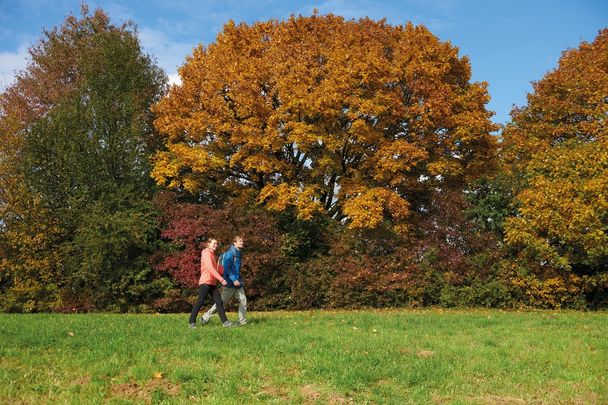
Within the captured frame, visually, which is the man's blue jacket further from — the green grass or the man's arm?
the green grass

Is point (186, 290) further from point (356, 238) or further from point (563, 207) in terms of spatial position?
point (563, 207)

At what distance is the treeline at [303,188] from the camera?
19.3 m

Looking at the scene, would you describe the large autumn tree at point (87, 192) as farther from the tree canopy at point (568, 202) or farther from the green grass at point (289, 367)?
the tree canopy at point (568, 202)

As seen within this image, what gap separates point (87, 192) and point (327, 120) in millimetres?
10638

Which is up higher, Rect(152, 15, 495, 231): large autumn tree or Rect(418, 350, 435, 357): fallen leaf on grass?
Rect(152, 15, 495, 231): large autumn tree

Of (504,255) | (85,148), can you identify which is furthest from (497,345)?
(85,148)

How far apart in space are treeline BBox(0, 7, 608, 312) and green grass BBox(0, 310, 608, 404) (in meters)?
10.1

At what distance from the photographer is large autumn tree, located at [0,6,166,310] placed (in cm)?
2048

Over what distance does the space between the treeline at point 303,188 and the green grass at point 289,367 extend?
397 inches

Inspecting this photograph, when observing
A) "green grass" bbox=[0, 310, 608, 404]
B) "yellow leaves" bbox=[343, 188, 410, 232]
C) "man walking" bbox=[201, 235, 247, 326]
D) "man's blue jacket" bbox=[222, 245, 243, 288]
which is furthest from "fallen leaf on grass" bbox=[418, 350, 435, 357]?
"yellow leaves" bbox=[343, 188, 410, 232]

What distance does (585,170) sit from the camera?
18.6 metres

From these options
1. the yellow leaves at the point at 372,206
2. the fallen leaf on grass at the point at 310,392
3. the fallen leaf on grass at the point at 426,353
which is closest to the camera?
the fallen leaf on grass at the point at 310,392

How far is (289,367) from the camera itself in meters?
6.85

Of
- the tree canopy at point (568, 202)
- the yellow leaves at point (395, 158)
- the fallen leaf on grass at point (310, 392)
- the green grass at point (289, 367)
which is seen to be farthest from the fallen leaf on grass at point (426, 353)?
the yellow leaves at point (395, 158)
